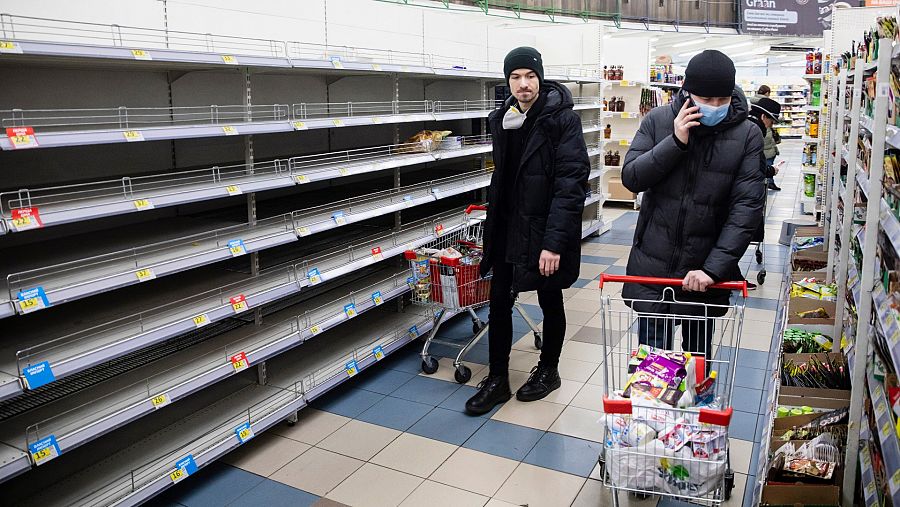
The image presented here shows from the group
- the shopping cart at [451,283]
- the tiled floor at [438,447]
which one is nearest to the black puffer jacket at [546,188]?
the shopping cart at [451,283]

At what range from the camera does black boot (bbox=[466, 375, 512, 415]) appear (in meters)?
3.81

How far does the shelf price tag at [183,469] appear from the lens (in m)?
2.95

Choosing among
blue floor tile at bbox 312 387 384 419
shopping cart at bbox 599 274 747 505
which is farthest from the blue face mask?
blue floor tile at bbox 312 387 384 419

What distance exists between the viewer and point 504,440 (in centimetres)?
353

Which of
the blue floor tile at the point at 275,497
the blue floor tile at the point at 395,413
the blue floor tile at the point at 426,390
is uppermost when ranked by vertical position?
the blue floor tile at the point at 426,390

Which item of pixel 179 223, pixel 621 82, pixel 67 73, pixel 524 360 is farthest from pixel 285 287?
→ pixel 621 82

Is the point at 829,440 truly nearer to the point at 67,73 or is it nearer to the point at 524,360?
the point at 524,360

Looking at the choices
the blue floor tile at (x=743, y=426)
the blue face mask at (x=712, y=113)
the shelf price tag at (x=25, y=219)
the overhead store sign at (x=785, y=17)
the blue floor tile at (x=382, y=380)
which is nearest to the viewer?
the shelf price tag at (x=25, y=219)

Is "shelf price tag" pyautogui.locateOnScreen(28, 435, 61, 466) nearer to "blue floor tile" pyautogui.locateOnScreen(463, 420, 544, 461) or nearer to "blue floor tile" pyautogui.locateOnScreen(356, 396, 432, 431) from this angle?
"blue floor tile" pyautogui.locateOnScreen(356, 396, 432, 431)

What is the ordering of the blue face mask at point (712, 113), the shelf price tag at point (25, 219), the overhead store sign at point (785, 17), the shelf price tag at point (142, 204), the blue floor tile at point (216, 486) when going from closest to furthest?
the shelf price tag at point (25, 219) → the blue face mask at point (712, 113) → the shelf price tag at point (142, 204) → the blue floor tile at point (216, 486) → the overhead store sign at point (785, 17)

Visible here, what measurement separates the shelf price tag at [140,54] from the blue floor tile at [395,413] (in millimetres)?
2102

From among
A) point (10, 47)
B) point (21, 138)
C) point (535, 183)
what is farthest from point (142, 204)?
point (535, 183)

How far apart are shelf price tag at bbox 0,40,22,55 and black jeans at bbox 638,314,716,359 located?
2390 mm

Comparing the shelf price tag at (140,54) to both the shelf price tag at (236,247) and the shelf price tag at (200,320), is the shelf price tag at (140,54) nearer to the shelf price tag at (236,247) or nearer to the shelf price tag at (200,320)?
the shelf price tag at (236,247)
